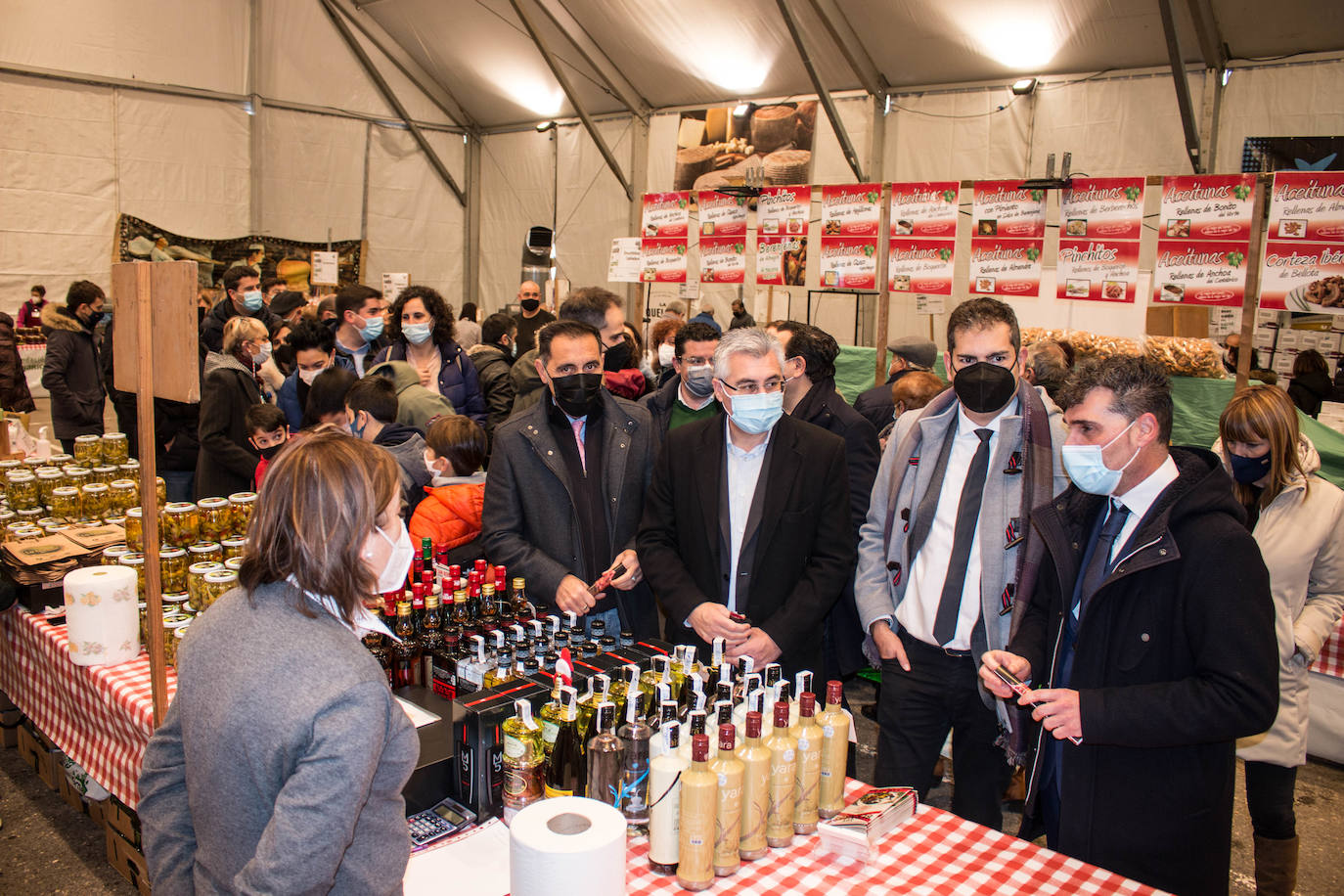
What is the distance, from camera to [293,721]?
4.61 ft

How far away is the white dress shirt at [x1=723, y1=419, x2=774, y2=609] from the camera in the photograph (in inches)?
113

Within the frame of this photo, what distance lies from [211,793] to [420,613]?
1.30 metres

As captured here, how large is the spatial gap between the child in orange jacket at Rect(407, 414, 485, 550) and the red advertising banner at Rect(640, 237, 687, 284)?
14.4 ft

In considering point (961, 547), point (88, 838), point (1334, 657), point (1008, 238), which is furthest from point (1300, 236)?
point (88, 838)

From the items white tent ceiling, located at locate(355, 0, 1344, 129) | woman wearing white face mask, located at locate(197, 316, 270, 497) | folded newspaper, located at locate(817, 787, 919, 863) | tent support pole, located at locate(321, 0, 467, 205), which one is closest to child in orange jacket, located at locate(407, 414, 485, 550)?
woman wearing white face mask, located at locate(197, 316, 270, 497)

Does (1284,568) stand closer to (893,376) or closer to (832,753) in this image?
(832,753)

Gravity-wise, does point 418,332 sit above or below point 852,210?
below

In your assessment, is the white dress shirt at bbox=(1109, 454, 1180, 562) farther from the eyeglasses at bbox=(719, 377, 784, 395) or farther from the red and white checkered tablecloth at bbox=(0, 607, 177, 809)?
the red and white checkered tablecloth at bbox=(0, 607, 177, 809)

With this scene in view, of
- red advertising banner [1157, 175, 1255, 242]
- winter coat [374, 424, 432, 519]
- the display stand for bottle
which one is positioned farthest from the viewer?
red advertising banner [1157, 175, 1255, 242]

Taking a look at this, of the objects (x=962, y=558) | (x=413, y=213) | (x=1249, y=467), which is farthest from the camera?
(x=413, y=213)

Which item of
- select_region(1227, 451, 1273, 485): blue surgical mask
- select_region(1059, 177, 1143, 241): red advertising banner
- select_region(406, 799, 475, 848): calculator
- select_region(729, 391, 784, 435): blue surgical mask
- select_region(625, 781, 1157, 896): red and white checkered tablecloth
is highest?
select_region(1059, 177, 1143, 241): red advertising banner

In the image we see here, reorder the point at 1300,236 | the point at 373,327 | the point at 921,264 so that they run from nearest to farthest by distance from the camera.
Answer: the point at 1300,236
the point at 373,327
the point at 921,264

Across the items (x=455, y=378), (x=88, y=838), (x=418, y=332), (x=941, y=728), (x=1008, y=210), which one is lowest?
(x=88, y=838)

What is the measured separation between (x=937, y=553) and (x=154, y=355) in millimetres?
2270
